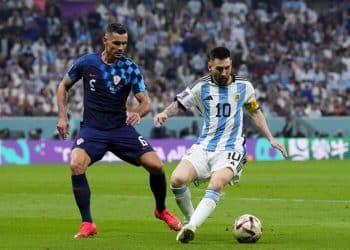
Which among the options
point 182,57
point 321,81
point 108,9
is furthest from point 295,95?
point 108,9

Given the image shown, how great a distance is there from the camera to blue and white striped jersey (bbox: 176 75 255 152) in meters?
12.0

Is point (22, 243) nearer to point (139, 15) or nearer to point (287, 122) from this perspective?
point (287, 122)

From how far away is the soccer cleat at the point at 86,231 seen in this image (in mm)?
11966

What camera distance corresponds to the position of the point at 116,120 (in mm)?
12703

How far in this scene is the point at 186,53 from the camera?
39094mm

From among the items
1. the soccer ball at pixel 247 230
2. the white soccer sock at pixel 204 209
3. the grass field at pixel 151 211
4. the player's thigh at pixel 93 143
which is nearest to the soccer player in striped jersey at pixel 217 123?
the white soccer sock at pixel 204 209

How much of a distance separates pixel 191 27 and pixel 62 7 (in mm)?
4815

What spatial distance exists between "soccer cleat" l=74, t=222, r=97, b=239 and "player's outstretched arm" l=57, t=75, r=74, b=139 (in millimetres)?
1113

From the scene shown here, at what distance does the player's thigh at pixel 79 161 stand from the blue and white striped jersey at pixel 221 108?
1.26 metres

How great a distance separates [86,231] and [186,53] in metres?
27.4

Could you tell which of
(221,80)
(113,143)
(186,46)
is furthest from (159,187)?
(186,46)

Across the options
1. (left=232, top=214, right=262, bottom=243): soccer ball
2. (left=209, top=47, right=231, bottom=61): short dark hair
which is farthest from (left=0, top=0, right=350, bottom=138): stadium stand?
(left=232, top=214, right=262, bottom=243): soccer ball

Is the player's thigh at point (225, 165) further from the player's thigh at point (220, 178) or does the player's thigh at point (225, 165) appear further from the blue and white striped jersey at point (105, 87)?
the blue and white striped jersey at point (105, 87)

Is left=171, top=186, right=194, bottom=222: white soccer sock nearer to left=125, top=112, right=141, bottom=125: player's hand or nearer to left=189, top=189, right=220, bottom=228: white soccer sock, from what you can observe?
left=189, top=189, right=220, bottom=228: white soccer sock
